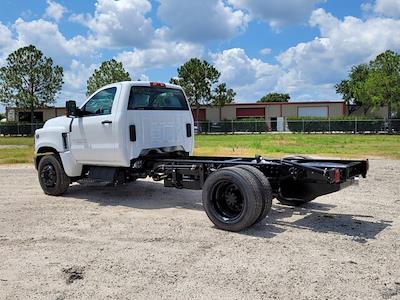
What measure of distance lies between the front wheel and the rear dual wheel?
12.8 ft

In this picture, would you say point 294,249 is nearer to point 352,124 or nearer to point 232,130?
point 352,124

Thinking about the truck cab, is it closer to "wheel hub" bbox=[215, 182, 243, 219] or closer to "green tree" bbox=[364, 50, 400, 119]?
"wheel hub" bbox=[215, 182, 243, 219]

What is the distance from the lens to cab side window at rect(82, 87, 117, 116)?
8930 mm

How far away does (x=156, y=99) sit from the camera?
937cm

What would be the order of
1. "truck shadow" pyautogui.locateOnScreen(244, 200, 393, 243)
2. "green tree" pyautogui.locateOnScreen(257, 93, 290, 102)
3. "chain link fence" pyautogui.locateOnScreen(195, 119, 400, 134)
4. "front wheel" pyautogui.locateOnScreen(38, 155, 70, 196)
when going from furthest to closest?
"green tree" pyautogui.locateOnScreen(257, 93, 290, 102), "chain link fence" pyautogui.locateOnScreen(195, 119, 400, 134), "front wheel" pyautogui.locateOnScreen(38, 155, 70, 196), "truck shadow" pyautogui.locateOnScreen(244, 200, 393, 243)

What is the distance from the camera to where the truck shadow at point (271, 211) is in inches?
274

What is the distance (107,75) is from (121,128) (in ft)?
174

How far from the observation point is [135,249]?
609 cm

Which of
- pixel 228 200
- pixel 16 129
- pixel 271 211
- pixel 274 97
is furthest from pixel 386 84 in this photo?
pixel 274 97

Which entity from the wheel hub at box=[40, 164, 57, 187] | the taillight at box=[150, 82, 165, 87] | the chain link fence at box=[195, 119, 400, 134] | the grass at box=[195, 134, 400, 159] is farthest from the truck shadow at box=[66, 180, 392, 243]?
the chain link fence at box=[195, 119, 400, 134]

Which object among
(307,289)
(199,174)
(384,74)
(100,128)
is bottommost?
(307,289)

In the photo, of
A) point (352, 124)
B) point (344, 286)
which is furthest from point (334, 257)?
point (352, 124)

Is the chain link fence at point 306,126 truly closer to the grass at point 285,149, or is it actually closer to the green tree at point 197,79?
the green tree at point 197,79

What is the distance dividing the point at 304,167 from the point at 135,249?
2575mm
